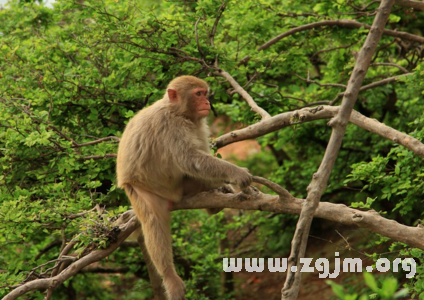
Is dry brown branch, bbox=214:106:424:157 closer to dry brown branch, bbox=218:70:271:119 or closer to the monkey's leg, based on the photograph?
dry brown branch, bbox=218:70:271:119

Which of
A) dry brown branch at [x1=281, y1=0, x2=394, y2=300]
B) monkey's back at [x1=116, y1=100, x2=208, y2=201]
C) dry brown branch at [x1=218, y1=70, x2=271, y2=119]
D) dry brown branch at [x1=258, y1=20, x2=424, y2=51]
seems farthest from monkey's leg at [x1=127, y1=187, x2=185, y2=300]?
dry brown branch at [x1=258, y1=20, x2=424, y2=51]

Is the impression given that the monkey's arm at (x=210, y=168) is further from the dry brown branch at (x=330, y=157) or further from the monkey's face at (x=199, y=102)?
the dry brown branch at (x=330, y=157)

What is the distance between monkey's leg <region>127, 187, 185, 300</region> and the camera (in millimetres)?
4738

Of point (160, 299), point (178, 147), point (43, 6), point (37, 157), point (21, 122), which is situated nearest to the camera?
point (178, 147)

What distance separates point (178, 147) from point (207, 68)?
Answer: 158 centimetres

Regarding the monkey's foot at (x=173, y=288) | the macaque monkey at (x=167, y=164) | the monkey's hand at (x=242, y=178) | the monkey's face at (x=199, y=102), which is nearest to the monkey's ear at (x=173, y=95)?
the macaque monkey at (x=167, y=164)

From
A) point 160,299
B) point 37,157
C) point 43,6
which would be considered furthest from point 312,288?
point 43,6

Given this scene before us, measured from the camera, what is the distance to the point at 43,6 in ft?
25.2

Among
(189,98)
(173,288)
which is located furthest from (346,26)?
(173,288)

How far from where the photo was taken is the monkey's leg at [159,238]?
474cm

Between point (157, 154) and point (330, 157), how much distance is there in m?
2.09

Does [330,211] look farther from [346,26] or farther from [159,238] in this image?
[346,26]

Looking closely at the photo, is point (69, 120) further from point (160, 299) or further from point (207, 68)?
point (160, 299)

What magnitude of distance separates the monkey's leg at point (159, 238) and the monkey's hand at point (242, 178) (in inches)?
30.5
